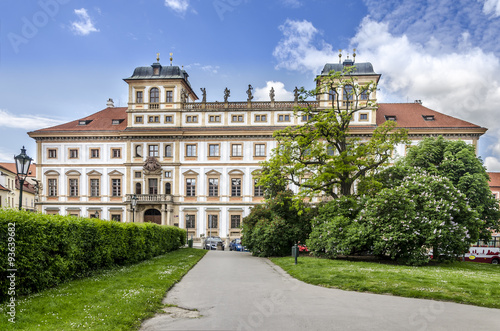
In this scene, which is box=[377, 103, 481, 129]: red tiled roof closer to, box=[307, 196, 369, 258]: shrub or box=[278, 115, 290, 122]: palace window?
box=[278, 115, 290, 122]: palace window

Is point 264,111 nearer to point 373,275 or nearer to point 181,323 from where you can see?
point 373,275

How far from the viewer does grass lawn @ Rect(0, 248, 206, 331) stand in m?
7.61

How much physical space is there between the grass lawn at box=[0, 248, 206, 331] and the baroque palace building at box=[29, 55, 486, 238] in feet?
138

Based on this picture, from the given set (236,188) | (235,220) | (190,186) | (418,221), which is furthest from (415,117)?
(418,221)

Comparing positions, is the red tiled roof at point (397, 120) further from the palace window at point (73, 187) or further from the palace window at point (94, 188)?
the palace window at point (94, 188)

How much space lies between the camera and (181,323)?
26.9 feet

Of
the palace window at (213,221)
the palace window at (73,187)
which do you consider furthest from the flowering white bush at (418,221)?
the palace window at (73,187)

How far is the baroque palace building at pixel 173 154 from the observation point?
55.0 metres

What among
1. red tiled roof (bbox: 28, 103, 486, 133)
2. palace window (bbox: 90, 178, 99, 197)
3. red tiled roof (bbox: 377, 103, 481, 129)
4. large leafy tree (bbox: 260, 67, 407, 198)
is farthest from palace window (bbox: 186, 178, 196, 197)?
large leafy tree (bbox: 260, 67, 407, 198)

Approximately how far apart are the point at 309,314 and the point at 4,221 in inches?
280

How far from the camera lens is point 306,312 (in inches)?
363

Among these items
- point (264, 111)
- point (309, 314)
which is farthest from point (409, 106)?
point (309, 314)

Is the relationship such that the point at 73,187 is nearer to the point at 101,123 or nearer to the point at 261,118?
the point at 101,123

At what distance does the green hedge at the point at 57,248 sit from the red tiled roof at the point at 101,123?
40616 mm
